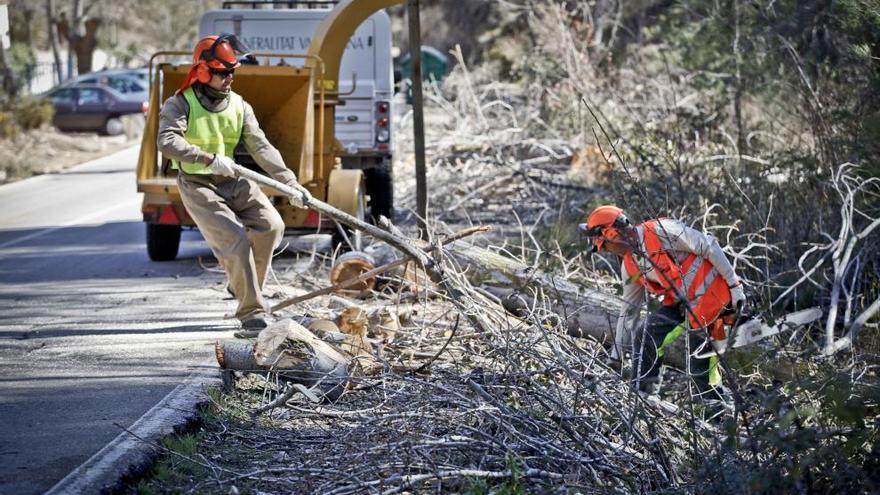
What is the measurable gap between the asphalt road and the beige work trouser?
0.40 meters

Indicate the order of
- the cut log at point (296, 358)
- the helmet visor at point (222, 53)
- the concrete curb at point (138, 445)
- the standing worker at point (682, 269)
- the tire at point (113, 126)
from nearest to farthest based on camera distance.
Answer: the concrete curb at point (138, 445) < the cut log at point (296, 358) < the standing worker at point (682, 269) < the helmet visor at point (222, 53) < the tire at point (113, 126)

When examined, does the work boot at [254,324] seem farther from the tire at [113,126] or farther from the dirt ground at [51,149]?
the tire at [113,126]

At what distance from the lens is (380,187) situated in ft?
41.8

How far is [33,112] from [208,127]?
69.8ft

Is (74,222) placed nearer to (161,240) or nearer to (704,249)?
(161,240)

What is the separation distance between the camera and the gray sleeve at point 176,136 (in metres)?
7.36

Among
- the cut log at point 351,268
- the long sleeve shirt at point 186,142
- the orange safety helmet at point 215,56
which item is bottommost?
the cut log at point 351,268

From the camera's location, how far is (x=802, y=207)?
10.1m

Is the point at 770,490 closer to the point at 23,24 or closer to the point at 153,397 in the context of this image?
the point at 153,397

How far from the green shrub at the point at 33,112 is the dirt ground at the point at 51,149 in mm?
225

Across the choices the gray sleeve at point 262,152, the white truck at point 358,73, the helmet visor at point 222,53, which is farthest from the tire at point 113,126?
the helmet visor at point 222,53

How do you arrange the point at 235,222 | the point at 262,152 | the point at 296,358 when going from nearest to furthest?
the point at 296,358
the point at 235,222
the point at 262,152

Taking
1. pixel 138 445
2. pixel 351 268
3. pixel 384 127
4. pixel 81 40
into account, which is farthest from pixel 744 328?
pixel 81 40

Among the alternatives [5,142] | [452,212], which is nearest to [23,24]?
[5,142]
